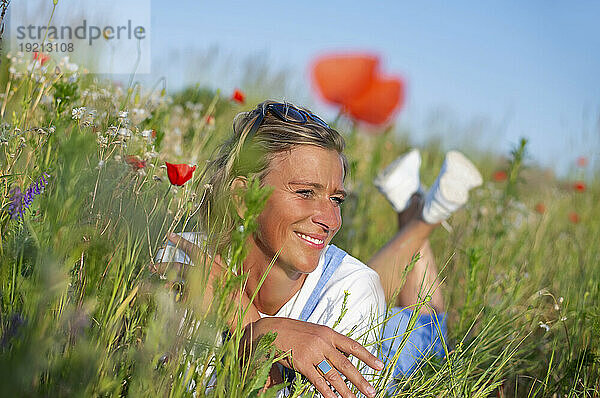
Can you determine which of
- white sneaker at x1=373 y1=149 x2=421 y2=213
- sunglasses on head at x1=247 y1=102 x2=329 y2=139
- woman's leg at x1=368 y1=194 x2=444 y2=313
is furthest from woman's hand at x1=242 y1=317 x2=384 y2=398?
white sneaker at x1=373 y1=149 x2=421 y2=213

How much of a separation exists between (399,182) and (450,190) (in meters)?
0.34

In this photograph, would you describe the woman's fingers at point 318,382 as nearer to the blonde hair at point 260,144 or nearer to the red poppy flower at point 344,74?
the blonde hair at point 260,144

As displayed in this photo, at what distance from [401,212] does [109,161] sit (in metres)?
2.06

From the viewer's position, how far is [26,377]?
3.38ft

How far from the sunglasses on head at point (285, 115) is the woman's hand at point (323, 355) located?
822 mm

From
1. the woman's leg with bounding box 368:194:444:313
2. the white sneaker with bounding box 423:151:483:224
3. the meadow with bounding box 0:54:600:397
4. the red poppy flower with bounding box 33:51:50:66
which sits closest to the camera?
the meadow with bounding box 0:54:600:397

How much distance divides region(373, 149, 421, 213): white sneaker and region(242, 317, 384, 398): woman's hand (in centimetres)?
181

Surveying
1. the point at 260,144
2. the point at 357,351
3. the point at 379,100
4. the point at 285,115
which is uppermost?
the point at 285,115

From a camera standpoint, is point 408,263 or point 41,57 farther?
point 408,263

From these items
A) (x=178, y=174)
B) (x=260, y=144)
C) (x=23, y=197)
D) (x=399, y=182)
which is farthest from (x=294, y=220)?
(x=399, y=182)

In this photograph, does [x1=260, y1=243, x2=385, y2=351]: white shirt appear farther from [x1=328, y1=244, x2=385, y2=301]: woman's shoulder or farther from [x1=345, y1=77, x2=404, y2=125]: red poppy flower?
[x1=345, y1=77, x2=404, y2=125]: red poppy flower

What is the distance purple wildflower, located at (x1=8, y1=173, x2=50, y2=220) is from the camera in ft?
5.18

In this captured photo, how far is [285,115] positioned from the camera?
220 cm

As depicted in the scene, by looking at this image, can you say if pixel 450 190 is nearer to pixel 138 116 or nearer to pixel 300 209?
pixel 300 209
